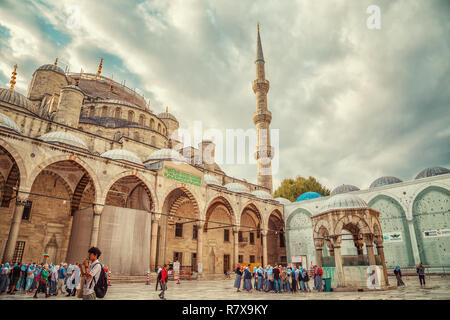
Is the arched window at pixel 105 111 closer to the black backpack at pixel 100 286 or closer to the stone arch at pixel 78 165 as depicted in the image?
the stone arch at pixel 78 165

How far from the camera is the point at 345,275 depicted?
29.7 ft

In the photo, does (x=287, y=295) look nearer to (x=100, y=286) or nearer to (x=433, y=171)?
(x=100, y=286)

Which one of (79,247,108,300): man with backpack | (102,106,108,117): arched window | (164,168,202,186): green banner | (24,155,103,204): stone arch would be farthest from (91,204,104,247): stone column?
(102,106,108,117): arched window

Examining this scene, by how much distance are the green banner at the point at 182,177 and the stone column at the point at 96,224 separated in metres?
4.09

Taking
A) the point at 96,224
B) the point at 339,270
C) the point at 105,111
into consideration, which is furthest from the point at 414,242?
the point at 105,111

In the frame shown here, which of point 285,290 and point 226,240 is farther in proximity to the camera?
point 226,240

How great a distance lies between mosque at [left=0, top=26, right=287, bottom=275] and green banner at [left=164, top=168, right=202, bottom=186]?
61 millimetres

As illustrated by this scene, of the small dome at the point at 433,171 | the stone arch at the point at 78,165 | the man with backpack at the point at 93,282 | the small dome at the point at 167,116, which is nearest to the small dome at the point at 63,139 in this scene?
the stone arch at the point at 78,165

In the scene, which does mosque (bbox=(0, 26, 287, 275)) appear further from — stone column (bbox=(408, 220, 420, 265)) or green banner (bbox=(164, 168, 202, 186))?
stone column (bbox=(408, 220, 420, 265))

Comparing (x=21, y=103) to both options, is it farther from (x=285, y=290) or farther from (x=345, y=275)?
(x=345, y=275)

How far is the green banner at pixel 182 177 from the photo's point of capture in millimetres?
16050

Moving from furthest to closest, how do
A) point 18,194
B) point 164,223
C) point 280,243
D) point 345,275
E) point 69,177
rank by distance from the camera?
point 280,243
point 164,223
point 69,177
point 18,194
point 345,275
